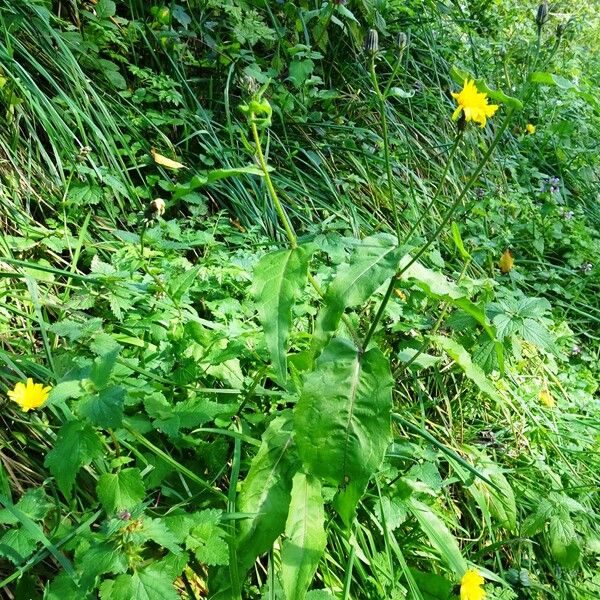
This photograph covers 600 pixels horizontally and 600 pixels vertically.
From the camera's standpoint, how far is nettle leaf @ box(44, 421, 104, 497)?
0.94 m

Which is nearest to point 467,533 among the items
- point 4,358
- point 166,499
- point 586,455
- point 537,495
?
point 537,495

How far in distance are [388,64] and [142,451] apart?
2.25 m

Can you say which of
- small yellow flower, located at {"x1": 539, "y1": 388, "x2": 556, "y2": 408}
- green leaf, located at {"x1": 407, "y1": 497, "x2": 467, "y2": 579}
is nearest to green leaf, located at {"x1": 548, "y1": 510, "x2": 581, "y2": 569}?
green leaf, located at {"x1": 407, "y1": 497, "x2": 467, "y2": 579}

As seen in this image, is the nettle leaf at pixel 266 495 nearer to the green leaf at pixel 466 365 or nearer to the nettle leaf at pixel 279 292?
the nettle leaf at pixel 279 292

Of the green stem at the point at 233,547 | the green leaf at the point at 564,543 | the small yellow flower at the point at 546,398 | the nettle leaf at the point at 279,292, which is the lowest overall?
the small yellow flower at the point at 546,398

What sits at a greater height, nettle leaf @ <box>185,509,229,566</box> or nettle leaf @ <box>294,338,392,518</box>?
nettle leaf @ <box>294,338,392,518</box>

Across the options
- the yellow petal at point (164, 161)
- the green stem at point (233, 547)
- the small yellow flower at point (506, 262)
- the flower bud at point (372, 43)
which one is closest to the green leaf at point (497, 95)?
the flower bud at point (372, 43)

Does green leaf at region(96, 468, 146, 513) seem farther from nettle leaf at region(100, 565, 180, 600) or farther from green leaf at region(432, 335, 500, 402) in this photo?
green leaf at region(432, 335, 500, 402)

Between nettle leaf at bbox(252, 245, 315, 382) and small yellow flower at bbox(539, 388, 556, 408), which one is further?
small yellow flower at bbox(539, 388, 556, 408)

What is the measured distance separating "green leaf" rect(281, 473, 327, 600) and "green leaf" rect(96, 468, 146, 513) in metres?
0.26

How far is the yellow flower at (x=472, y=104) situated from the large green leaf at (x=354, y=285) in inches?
11.2

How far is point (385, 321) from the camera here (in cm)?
175

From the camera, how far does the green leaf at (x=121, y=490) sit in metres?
0.99

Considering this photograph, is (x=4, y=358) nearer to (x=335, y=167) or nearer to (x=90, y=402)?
(x=90, y=402)
